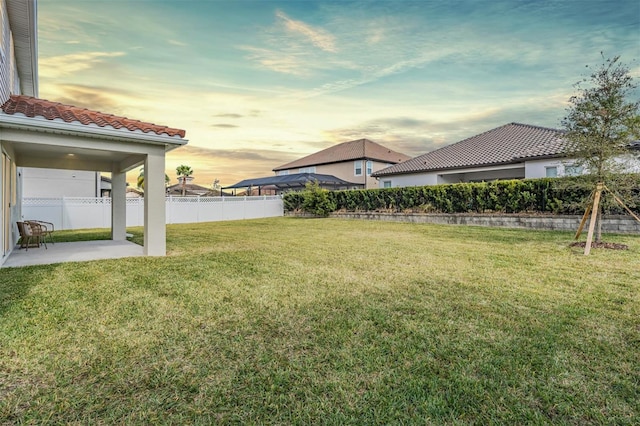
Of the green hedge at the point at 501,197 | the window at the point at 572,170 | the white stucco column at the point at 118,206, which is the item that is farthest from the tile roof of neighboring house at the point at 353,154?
the white stucco column at the point at 118,206

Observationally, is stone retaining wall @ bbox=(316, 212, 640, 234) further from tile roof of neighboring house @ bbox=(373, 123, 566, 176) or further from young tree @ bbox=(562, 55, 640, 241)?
tile roof of neighboring house @ bbox=(373, 123, 566, 176)

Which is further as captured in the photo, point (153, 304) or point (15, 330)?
point (153, 304)

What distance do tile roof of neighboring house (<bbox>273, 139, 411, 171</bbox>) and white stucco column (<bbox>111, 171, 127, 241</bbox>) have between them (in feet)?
82.2

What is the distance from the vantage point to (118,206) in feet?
39.2

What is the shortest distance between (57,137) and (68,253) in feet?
10.6

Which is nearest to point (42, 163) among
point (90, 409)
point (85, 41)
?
point (85, 41)

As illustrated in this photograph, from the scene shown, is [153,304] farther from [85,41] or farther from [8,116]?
[85,41]

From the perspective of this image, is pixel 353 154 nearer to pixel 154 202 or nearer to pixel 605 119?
pixel 605 119

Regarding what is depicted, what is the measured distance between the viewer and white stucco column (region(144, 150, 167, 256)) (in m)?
8.12

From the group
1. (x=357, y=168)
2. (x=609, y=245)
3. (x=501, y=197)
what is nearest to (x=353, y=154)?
(x=357, y=168)

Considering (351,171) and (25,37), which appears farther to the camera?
(351,171)

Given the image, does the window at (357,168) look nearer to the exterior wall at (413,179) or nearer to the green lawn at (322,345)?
the exterior wall at (413,179)

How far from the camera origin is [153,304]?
4688mm

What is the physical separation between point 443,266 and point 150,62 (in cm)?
1209
